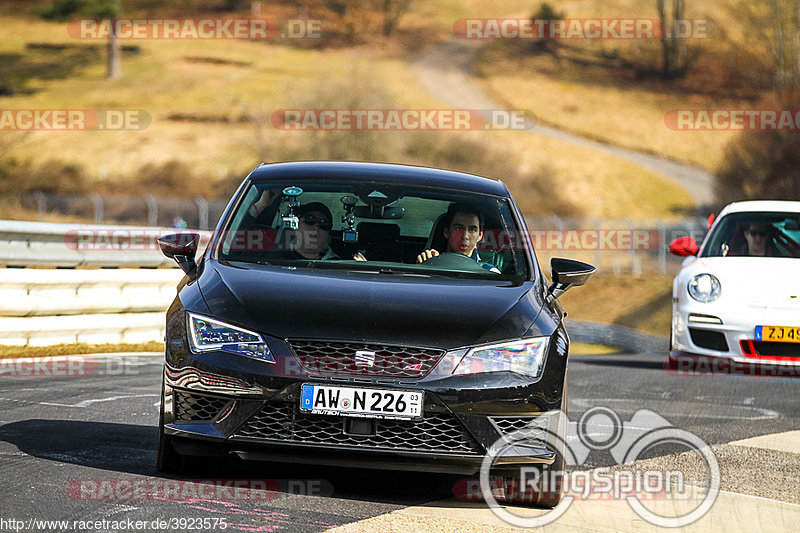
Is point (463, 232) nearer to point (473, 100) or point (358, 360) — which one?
point (358, 360)

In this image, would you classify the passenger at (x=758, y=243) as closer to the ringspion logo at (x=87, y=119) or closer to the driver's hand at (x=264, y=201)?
the driver's hand at (x=264, y=201)

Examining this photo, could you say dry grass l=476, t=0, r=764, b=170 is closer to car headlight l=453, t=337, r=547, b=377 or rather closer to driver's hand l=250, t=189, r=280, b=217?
driver's hand l=250, t=189, r=280, b=217

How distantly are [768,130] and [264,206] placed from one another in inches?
1915

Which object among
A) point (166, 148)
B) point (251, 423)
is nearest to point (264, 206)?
point (251, 423)

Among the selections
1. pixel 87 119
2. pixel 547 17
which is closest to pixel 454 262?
pixel 87 119

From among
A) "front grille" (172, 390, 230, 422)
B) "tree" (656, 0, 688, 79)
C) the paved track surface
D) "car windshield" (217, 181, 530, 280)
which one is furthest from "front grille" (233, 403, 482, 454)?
"tree" (656, 0, 688, 79)

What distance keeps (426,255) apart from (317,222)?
0.63 meters

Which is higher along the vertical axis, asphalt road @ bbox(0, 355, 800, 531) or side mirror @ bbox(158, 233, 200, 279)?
side mirror @ bbox(158, 233, 200, 279)

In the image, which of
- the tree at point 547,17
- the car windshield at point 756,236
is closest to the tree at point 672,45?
the tree at point 547,17

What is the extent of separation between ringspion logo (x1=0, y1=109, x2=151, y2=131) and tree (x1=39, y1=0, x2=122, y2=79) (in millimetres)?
5570

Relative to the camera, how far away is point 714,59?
92.5m

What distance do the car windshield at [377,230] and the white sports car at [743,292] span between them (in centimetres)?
459

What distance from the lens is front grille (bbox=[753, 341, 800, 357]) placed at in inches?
420

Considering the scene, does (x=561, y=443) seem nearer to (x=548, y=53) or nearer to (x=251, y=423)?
(x=251, y=423)
